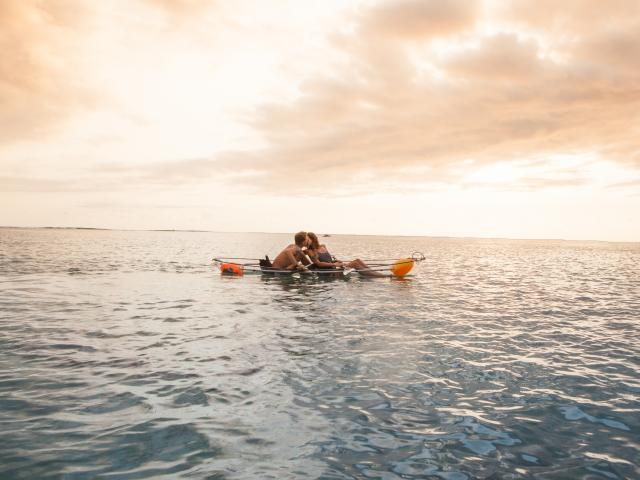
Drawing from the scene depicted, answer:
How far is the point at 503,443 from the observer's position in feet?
18.8

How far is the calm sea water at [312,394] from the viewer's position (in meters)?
5.15

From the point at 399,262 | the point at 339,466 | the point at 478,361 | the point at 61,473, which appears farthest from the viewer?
the point at 399,262

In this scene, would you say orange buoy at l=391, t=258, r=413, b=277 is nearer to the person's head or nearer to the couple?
the couple

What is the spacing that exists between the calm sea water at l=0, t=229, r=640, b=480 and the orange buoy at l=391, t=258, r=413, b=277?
13334mm

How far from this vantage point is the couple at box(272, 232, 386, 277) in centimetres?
2625

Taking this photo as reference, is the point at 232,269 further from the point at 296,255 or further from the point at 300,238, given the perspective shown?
the point at 300,238

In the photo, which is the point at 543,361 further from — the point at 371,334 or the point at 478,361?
the point at 371,334

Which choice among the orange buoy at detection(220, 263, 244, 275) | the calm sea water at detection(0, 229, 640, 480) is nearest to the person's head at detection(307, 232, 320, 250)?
the orange buoy at detection(220, 263, 244, 275)

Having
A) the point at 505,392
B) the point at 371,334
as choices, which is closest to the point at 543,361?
the point at 505,392

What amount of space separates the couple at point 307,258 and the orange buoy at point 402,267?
8.06ft

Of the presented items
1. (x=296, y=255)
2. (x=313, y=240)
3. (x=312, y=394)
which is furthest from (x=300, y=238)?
(x=312, y=394)

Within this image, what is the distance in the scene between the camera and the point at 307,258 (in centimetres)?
2736

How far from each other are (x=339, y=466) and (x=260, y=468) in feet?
3.30

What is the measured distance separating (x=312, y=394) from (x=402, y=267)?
75.6ft
